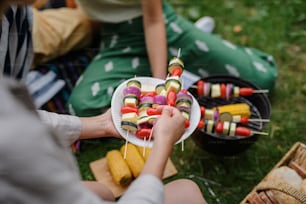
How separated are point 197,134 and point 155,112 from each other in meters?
0.52

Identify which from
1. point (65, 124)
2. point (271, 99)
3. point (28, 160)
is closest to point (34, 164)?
point (28, 160)

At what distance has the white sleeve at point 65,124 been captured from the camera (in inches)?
58.4

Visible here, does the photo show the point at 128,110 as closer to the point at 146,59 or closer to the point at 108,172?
the point at 108,172

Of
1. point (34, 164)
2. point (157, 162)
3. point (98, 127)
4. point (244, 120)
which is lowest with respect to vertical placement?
point (244, 120)

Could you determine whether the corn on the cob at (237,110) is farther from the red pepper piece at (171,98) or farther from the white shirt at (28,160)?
the white shirt at (28,160)

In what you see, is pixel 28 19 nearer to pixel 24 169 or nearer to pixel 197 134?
pixel 197 134

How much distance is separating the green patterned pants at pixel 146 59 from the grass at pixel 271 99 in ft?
0.54

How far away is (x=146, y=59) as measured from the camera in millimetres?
2262

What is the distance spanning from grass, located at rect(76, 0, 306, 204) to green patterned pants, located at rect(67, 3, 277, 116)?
0.17 meters

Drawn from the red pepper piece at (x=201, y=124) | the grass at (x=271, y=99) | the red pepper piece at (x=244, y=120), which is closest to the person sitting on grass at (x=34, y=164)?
the red pepper piece at (x=201, y=124)

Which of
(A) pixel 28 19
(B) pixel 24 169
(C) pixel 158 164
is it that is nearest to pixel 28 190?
(B) pixel 24 169

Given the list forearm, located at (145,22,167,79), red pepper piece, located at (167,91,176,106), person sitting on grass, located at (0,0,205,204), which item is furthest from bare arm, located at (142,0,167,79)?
person sitting on grass, located at (0,0,205,204)

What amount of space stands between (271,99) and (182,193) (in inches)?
40.1

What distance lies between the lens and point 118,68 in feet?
7.33
